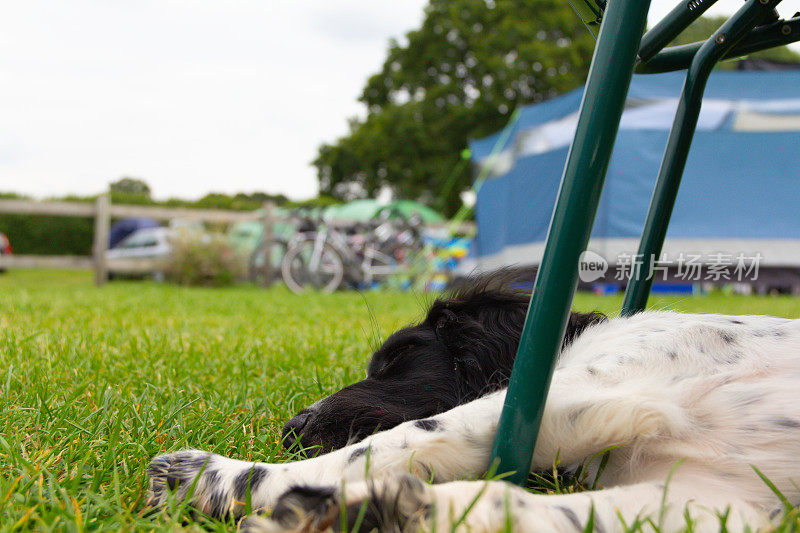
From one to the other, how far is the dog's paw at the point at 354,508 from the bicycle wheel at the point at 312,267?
8.82 meters

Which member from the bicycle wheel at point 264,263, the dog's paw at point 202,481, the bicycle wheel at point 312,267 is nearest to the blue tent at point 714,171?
the bicycle wheel at point 312,267

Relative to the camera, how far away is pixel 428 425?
121cm

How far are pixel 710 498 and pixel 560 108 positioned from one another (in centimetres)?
980

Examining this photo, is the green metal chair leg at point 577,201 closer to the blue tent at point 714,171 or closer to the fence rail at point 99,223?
the blue tent at point 714,171

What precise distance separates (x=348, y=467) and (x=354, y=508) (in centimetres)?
25

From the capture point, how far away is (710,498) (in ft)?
3.43

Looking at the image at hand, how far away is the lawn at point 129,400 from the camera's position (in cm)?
111

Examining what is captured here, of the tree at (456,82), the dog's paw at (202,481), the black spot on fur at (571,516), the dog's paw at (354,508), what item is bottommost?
the dog's paw at (202,481)

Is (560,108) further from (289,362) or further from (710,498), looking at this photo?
(710,498)

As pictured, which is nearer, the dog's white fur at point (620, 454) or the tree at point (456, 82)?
the dog's white fur at point (620, 454)

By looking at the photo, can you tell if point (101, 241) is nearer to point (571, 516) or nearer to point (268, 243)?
point (268, 243)

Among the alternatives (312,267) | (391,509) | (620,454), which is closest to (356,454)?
(391,509)

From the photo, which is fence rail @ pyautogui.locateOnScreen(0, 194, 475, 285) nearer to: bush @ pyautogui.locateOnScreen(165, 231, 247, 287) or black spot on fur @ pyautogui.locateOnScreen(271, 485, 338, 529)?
bush @ pyautogui.locateOnScreen(165, 231, 247, 287)

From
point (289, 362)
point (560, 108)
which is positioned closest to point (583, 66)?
point (560, 108)
